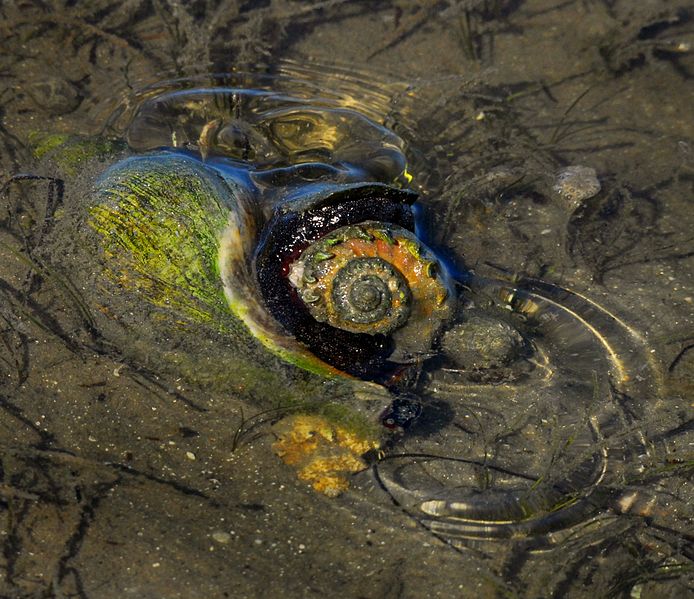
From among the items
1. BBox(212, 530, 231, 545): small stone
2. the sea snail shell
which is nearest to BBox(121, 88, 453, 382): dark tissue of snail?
the sea snail shell

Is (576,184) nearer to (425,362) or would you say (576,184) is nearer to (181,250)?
(425,362)

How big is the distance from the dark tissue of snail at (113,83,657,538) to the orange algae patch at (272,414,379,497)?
0.52ft

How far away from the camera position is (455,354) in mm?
4012

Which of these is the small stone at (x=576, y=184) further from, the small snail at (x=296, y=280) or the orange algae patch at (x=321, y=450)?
the orange algae patch at (x=321, y=450)

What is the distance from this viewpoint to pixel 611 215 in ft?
15.8

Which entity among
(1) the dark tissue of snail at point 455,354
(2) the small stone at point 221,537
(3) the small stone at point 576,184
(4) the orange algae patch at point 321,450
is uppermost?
(3) the small stone at point 576,184

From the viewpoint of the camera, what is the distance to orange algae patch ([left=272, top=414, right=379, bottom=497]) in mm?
3494

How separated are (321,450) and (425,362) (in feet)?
2.68

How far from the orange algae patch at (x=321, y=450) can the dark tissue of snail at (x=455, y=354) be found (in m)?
0.16

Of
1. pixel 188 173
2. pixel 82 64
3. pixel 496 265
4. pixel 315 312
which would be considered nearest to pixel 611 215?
pixel 496 265

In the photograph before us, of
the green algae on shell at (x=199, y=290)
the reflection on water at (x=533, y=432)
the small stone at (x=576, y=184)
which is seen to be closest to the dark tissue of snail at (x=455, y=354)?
the reflection on water at (x=533, y=432)

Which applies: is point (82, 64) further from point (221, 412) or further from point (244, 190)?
point (221, 412)

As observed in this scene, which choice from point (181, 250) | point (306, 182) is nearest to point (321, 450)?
point (181, 250)

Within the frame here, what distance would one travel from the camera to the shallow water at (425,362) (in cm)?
328
